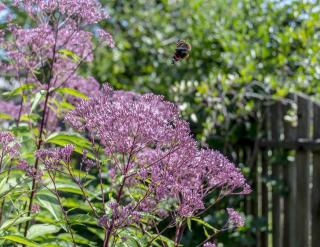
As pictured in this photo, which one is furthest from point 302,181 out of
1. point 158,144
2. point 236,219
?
point 158,144

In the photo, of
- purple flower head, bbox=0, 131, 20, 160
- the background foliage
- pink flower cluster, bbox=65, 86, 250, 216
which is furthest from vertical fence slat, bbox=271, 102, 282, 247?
purple flower head, bbox=0, 131, 20, 160

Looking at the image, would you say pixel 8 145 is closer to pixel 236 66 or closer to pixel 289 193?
pixel 289 193

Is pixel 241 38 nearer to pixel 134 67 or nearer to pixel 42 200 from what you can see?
pixel 134 67

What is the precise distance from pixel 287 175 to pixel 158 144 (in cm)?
418

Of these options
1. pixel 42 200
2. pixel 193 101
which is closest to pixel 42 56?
pixel 42 200

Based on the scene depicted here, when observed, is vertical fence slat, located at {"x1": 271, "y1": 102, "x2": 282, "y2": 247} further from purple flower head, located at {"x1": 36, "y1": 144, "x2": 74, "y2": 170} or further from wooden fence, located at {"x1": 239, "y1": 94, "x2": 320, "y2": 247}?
purple flower head, located at {"x1": 36, "y1": 144, "x2": 74, "y2": 170}

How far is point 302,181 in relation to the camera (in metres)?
6.30

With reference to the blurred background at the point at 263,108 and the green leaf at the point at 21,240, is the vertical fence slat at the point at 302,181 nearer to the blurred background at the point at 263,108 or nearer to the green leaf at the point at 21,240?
the blurred background at the point at 263,108

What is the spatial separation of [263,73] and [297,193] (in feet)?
4.42

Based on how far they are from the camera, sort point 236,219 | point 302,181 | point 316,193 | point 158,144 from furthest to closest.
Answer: point 302,181
point 316,193
point 236,219
point 158,144

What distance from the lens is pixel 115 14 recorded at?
10.3 m

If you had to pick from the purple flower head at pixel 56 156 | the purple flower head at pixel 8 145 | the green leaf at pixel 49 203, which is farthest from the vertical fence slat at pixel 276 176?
the purple flower head at pixel 56 156

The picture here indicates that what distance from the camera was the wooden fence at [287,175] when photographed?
619 cm

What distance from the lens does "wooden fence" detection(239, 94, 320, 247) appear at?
6188 millimetres
